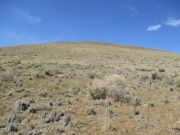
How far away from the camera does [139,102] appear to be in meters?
12.7

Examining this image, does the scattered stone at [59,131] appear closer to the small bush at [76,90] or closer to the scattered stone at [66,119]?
the scattered stone at [66,119]

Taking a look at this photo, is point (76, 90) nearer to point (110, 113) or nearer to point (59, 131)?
point (110, 113)

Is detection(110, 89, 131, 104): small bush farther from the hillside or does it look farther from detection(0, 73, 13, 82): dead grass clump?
detection(0, 73, 13, 82): dead grass clump

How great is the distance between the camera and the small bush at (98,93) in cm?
1342

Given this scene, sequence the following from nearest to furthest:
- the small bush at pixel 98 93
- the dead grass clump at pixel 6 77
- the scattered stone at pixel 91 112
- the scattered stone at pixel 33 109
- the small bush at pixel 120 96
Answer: the scattered stone at pixel 91 112 → the scattered stone at pixel 33 109 → the small bush at pixel 120 96 → the small bush at pixel 98 93 → the dead grass clump at pixel 6 77

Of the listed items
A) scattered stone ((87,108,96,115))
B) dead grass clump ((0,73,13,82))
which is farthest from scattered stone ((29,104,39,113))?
dead grass clump ((0,73,13,82))

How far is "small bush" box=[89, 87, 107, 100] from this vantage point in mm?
13422

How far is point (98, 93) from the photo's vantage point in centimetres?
1352

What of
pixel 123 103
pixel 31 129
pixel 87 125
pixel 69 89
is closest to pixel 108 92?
pixel 123 103

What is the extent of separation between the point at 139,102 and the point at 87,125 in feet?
11.8

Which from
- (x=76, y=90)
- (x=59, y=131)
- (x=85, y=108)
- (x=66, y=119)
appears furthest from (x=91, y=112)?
(x=76, y=90)

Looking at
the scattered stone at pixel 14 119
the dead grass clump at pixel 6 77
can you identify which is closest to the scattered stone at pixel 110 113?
the scattered stone at pixel 14 119

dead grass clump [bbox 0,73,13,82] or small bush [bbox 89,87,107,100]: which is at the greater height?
dead grass clump [bbox 0,73,13,82]

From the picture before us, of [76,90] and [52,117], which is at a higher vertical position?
[76,90]
